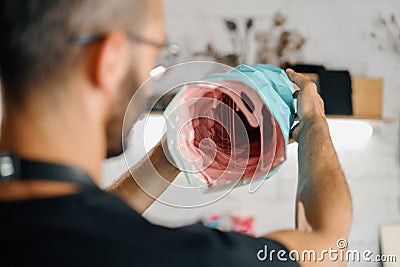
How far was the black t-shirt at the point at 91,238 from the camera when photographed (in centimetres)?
51

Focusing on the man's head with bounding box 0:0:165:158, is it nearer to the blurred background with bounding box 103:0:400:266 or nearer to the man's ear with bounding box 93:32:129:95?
the man's ear with bounding box 93:32:129:95

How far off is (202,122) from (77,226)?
46 cm

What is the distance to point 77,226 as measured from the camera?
52 centimetres

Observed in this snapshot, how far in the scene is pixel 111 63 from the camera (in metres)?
0.56

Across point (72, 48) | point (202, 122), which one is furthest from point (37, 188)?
point (202, 122)

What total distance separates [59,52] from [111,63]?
52mm

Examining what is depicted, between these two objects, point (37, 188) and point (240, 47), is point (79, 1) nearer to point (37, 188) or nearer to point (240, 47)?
point (37, 188)

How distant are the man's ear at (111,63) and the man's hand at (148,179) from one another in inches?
14.8

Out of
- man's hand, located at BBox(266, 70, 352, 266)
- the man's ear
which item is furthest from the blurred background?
the man's ear

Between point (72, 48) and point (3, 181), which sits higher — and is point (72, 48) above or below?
above

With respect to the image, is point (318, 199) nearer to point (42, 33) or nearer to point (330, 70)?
point (42, 33)

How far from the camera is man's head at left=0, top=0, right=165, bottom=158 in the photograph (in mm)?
552

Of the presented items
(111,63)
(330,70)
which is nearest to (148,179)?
(111,63)

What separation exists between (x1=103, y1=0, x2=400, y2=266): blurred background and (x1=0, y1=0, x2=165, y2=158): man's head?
1826 mm
